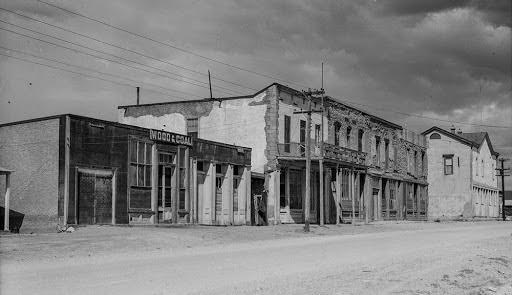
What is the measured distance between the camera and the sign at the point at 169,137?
2538cm

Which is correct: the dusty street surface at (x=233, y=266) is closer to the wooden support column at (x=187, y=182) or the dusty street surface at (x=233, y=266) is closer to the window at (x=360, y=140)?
the wooden support column at (x=187, y=182)

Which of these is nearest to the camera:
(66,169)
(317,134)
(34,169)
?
(66,169)

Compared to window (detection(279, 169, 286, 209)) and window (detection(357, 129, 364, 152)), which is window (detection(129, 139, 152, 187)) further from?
window (detection(357, 129, 364, 152))

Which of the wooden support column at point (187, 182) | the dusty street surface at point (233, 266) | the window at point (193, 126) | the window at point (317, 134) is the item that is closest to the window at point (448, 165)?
the window at point (317, 134)

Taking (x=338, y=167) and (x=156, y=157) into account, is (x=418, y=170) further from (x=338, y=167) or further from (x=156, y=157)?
(x=156, y=157)

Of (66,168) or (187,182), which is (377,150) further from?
(66,168)

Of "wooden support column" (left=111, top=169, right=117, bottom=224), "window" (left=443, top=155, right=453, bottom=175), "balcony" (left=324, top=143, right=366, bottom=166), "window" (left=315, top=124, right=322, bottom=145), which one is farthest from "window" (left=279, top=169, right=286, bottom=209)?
"window" (left=443, top=155, right=453, bottom=175)

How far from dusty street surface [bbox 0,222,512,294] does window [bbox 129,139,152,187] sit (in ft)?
11.4

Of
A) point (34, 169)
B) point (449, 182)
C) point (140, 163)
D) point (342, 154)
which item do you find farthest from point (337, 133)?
point (449, 182)

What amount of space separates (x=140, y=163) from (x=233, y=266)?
12526mm

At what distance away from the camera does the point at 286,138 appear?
113ft

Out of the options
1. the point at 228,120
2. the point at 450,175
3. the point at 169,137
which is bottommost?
the point at 450,175

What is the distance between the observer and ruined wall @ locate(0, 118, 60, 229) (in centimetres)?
2148

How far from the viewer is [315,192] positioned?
36.8 metres
